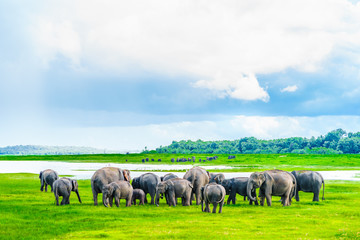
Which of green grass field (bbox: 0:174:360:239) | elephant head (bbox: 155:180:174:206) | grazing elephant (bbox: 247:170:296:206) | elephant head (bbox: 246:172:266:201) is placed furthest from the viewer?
grazing elephant (bbox: 247:170:296:206)

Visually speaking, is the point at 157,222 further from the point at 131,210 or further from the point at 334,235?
the point at 334,235

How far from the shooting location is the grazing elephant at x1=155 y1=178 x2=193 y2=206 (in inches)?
1046

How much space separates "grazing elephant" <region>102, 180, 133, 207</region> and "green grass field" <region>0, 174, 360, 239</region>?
1.87 feet

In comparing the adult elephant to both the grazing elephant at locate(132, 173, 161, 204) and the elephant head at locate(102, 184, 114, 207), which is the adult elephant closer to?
the grazing elephant at locate(132, 173, 161, 204)

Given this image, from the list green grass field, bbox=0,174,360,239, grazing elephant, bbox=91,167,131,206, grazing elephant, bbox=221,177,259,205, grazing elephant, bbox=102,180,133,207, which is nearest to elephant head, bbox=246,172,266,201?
green grass field, bbox=0,174,360,239

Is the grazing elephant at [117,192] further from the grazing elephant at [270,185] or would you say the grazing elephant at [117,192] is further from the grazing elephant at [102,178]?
the grazing elephant at [270,185]

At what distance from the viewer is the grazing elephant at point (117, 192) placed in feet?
→ 85.5

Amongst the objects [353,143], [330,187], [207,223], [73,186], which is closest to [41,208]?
[73,186]

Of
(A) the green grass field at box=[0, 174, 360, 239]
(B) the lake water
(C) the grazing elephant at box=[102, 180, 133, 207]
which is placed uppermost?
(C) the grazing elephant at box=[102, 180, 133, 207]

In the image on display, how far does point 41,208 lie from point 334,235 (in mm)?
16673

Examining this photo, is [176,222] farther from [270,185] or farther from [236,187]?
[236,187]

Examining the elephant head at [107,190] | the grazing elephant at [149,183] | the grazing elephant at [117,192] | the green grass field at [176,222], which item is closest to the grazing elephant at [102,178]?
the green grass field at [176,222]

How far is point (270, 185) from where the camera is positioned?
27.6 meters

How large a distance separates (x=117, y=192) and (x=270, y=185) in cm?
955
